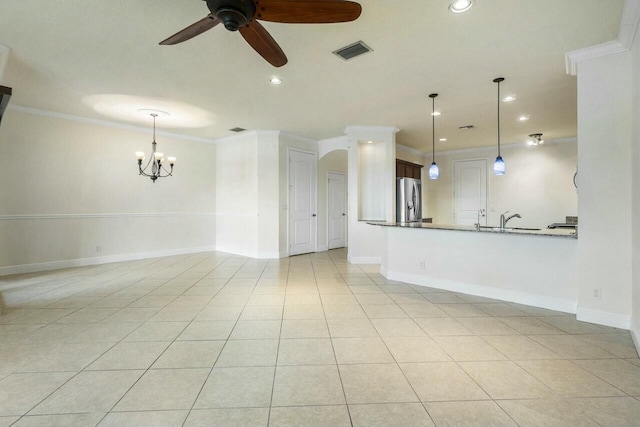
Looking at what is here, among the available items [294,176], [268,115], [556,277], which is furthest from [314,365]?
[294,176]

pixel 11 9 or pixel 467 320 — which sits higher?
pixel 11 9

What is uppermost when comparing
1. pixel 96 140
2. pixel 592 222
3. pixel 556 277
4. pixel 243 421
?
pixel 96 140

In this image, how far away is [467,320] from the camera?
9.44ft

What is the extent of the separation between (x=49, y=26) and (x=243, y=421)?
3669mm

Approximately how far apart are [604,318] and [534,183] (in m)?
5.24

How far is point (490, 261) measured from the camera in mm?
3609

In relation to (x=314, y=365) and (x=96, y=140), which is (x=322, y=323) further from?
(x=96, y=140)

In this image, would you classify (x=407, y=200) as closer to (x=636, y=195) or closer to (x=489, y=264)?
(x=489, y=264)

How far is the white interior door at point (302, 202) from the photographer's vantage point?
6668 mm

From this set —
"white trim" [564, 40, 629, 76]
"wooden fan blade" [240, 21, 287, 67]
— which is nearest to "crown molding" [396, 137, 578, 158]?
"white trim" [564, 40, 629, 76]

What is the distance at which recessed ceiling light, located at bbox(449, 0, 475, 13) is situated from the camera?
7.24 ft

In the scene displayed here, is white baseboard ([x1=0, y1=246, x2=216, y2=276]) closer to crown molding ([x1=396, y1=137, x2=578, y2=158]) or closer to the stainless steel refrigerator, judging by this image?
the stainless steel refrigerator

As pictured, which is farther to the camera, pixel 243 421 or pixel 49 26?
pixel 49 26

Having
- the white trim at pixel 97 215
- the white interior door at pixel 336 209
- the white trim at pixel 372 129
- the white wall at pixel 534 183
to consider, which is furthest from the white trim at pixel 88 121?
the white wall at pixel 534 183
